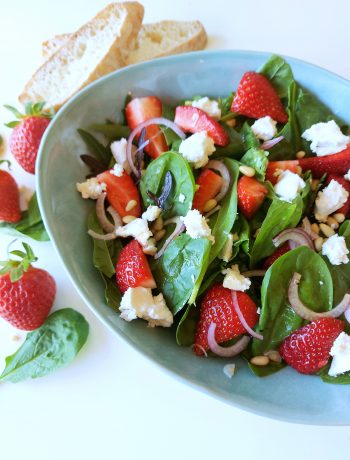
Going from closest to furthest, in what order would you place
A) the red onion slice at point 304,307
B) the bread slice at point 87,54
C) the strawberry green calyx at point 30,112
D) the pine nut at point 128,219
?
the red onion slice at point 304,307
the pine nut at point 128,219
the strawberry green calyx at point 30,112
the bread slice at point 87,54

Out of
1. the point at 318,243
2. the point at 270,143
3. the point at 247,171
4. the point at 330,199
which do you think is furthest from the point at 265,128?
the point at 318,243

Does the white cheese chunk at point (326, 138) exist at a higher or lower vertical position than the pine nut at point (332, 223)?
higher

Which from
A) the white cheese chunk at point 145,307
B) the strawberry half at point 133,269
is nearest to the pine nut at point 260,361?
the white cheese chunk at point 145,307

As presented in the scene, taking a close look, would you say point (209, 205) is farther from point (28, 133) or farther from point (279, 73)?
point (28, 133)

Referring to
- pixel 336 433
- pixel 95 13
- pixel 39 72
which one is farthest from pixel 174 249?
pixel 95 13

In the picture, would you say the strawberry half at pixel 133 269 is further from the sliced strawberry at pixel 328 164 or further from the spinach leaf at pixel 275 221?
the sliced strawberry at pixel 328 164

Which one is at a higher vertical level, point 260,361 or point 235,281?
point 235,281
